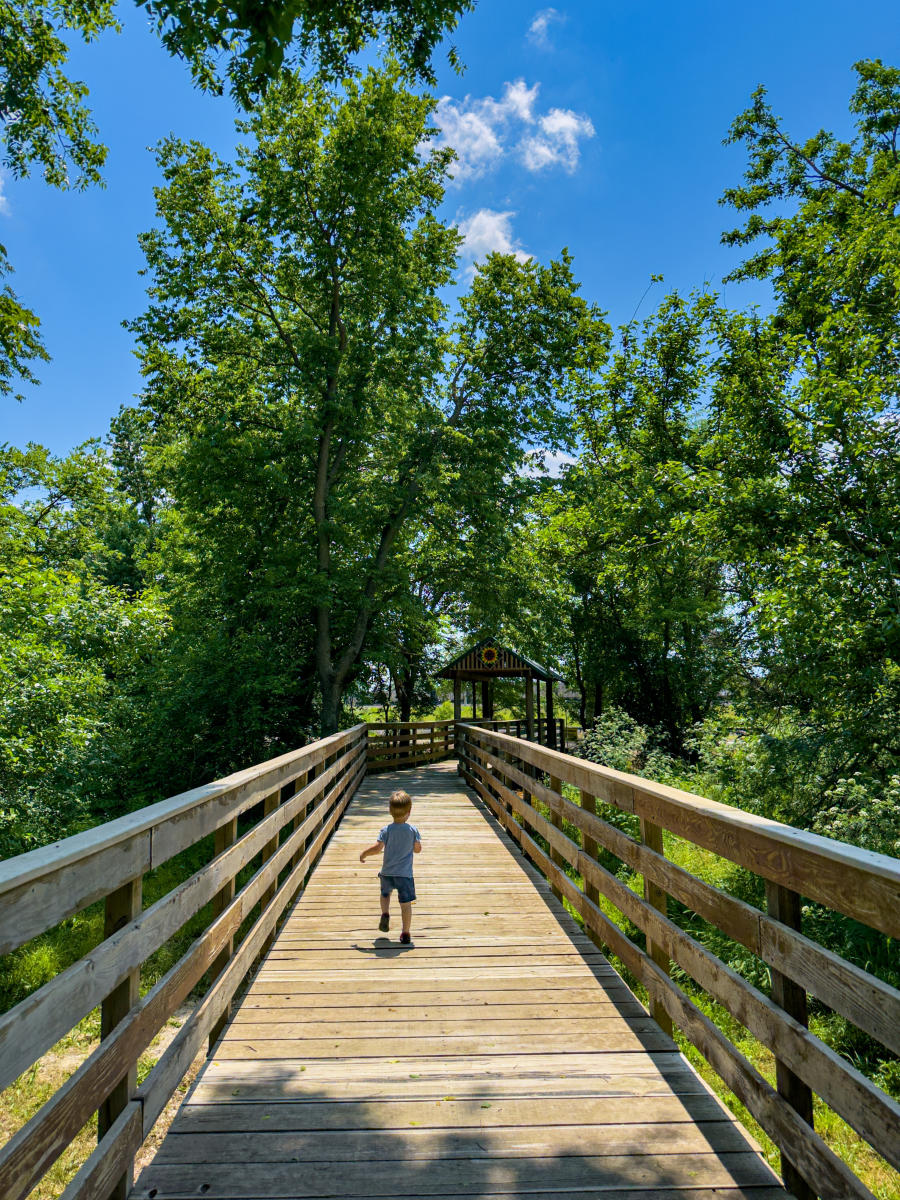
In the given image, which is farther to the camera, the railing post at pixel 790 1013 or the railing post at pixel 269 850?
the railing post at pixel 269 850

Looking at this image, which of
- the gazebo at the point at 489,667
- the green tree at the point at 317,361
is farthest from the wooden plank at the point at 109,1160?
the gazebo at the point at 489,667

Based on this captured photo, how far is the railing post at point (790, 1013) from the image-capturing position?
2025 millimetres

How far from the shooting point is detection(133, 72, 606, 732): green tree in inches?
632

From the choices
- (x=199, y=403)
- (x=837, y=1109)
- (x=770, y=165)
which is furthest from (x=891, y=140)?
(x=837, y=1109)

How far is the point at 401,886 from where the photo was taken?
4.74m

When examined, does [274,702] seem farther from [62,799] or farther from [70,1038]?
[70,1038]

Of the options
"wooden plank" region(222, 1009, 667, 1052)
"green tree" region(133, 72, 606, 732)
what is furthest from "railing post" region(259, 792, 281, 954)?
"green tree" region(133, 72, 606, 732)

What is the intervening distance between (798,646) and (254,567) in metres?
12.8

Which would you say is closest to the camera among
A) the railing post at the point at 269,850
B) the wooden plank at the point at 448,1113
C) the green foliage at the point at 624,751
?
the wooden plank at the point at 448,1113

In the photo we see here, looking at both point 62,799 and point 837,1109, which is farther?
point 62,799

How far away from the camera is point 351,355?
16.7 metres

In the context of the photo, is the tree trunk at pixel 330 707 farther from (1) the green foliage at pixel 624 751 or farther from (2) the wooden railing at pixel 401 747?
(1) the green foliage at pixel 624 751

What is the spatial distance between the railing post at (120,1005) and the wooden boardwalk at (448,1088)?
0.29 metres

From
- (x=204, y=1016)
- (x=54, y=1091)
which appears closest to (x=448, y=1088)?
(x=204, y=1016)
